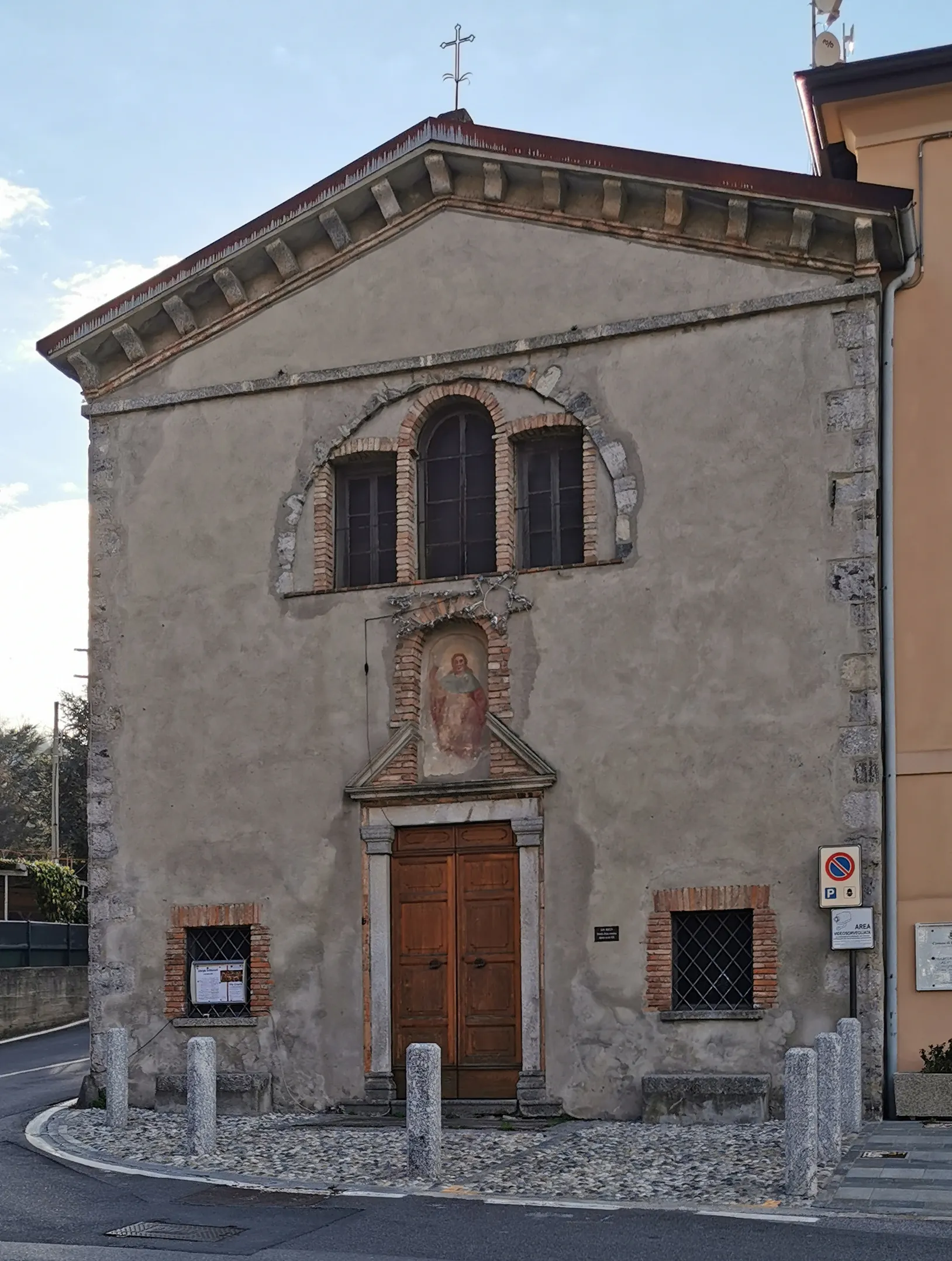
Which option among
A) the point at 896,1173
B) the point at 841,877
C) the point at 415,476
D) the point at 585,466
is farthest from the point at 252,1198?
the point at 415,476

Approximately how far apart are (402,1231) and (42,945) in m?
21.9

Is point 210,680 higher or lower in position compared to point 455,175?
lower

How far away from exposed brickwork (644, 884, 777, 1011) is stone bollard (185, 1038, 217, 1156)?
164 inches

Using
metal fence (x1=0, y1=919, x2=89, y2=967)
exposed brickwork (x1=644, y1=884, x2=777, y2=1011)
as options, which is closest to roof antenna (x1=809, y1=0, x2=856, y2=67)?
exposed brickwork (x1=644, y1=884, x2=777, y2=1011)

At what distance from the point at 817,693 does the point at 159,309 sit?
335 inches

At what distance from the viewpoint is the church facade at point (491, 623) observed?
594 inches

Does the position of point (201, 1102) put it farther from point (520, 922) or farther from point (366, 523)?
point (366, 523)

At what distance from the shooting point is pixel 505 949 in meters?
15.8

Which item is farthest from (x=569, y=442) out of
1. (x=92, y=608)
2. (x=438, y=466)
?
(x=92, y=608)

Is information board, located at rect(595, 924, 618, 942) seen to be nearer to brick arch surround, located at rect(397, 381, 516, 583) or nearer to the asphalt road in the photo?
brick arch surround, located at rect(397, 381, 516, 583)

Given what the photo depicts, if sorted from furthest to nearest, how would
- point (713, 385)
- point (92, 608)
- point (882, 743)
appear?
point (92, 608) → point (713, 385) → point (882, 743)

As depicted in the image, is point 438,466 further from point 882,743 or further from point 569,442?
point 882,743

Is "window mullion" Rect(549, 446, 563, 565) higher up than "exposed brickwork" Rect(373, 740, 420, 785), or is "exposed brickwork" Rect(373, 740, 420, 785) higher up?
"window mullion" Rect(549, 446, 563, 565)

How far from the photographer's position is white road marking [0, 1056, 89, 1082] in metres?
21.3
